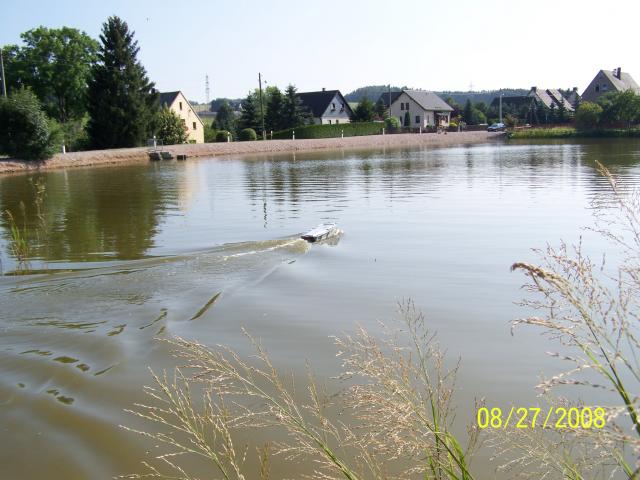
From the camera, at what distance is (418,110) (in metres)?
87.0

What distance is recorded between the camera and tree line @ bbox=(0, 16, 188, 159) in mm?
33031

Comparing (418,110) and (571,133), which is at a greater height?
(418,110)

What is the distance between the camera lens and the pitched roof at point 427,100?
87000 millimetres

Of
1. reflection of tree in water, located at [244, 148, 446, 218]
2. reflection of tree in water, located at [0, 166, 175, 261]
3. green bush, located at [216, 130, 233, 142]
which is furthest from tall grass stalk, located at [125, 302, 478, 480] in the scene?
green bush, located at [216, 130, 233, 142]

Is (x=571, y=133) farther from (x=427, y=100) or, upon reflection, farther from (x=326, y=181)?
(x=326, y=181)

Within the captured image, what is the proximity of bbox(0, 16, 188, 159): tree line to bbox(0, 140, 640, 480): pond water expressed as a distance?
17.2m

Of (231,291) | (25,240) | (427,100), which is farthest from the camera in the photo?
(427,100)

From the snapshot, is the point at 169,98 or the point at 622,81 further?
the point at 622,81

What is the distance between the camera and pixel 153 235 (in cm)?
1216

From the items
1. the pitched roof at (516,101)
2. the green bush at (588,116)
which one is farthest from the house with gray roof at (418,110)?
the green bush at (588,116)

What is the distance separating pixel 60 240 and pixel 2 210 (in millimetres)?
6286

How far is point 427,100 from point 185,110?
39.5 m

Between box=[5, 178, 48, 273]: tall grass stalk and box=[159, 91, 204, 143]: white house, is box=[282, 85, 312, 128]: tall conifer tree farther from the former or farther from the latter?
box=[5, 178, 48, 273]: tall grass stalk

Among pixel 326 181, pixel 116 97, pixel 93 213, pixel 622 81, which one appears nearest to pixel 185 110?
pixel 116 97
